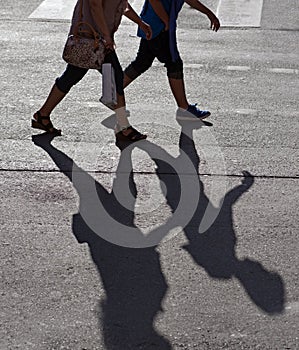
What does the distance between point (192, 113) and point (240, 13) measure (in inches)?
203

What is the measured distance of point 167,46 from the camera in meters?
8.92

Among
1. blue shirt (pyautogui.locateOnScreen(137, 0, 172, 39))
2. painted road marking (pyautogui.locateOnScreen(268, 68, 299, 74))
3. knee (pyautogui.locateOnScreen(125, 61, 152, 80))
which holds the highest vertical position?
blue shirt (pyautogui.locateOnScreen(137, 0, 172, 39))

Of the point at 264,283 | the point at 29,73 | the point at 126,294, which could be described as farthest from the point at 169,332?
the point at 29,73

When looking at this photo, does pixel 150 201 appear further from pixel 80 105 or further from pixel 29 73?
pixel 29 73

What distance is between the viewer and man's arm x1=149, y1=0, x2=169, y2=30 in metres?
8.68

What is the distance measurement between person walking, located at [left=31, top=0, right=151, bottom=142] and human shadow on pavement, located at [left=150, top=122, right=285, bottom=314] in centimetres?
93

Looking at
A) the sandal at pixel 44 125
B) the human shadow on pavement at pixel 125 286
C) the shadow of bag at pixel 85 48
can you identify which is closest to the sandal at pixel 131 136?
the sandal at pixel 44 125

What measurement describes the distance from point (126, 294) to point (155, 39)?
362cm

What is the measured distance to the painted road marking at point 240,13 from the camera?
1348 cm

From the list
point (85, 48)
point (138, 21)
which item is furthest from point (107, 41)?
point (138, 21)

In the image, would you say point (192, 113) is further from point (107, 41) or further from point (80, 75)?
point (107, 41)

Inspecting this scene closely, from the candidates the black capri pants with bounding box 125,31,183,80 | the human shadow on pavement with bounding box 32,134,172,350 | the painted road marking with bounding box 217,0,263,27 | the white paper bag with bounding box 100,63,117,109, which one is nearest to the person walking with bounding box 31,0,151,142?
the white paper bag with bounding box 100,63,117,109

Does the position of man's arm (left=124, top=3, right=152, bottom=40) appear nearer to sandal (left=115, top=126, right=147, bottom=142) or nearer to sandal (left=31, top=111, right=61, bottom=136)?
sandal (left=115, top=126, right=147, bottom=142)

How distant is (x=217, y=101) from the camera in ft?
32.3
